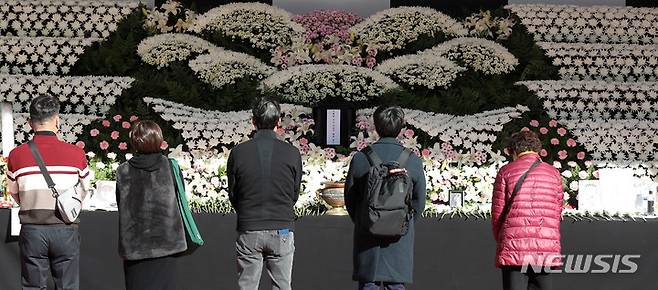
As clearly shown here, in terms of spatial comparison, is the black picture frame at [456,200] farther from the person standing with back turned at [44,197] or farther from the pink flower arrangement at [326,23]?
the pink flower arrangement at [326,23]

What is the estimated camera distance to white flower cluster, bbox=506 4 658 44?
984 cm

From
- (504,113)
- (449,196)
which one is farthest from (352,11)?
(449,196)

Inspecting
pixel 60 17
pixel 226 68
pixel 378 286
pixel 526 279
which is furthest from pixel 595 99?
pixel 60 17

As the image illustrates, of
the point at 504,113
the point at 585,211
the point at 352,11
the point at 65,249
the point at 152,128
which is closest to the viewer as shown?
the point at 152,128

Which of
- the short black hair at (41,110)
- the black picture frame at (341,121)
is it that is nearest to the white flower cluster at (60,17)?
the black picture frame at (341,121)

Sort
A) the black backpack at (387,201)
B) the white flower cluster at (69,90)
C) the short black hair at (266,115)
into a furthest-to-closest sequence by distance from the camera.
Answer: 1. the white flower cluster at (69,90)
2. the short black hair at (266,115)
3. the black backpack at (387,201)

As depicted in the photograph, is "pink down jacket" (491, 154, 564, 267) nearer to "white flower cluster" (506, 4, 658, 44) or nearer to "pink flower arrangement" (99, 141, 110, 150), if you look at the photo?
"pink flower arrangement" (99, 141, 110, 150)

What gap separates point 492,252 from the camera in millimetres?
6027

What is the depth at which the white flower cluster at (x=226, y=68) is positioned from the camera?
9273mm

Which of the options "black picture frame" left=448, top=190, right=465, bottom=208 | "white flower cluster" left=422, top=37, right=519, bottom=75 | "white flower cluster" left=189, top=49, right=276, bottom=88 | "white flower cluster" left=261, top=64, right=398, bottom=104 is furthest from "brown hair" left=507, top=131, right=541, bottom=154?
"white flower cluster" left=189, top=49, right=276, bottom=88

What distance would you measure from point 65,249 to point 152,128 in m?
0.79

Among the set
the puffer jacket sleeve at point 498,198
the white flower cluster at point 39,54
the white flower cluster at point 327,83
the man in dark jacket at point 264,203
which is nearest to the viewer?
the man in dark jacket at point 264,203

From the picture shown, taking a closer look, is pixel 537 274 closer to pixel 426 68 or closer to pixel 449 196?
pixel 449 196

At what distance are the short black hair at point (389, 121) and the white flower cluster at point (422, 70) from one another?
4582 mm
